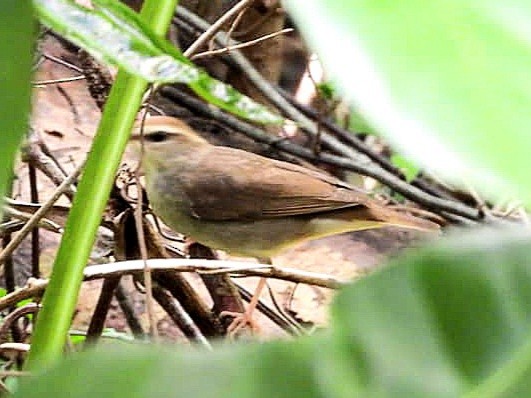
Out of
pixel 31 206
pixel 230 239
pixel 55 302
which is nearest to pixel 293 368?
pixel 55 302

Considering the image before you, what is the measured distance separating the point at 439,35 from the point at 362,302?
3.4 inches

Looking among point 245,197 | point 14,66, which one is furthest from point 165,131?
point 14,66

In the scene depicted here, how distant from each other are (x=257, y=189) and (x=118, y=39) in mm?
1602

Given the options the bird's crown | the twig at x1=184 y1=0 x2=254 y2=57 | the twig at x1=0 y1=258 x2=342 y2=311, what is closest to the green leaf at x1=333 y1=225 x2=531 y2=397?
the twig at x1=0 y1=258 x2=342 y2=311

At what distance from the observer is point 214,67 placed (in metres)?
2.62

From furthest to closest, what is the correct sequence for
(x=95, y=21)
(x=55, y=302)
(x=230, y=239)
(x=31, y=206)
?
1. (x=230, y=239)
2. (x=31, y=206)
3. (x=55, y=302)
4. (x=95, y=21)

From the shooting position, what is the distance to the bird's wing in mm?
2070

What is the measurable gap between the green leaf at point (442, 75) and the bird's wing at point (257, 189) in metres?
1.78

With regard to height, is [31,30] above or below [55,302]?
above

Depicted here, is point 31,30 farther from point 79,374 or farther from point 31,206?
point 31,206

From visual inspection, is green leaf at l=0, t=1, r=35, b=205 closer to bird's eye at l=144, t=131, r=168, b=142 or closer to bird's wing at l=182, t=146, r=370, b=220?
bird's wing at l=182, t=146, r=370, b=220

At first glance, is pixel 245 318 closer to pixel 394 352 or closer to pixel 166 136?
pixel 166 136

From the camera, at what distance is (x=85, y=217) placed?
2.14 ft

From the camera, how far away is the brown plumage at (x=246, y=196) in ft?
6.70
